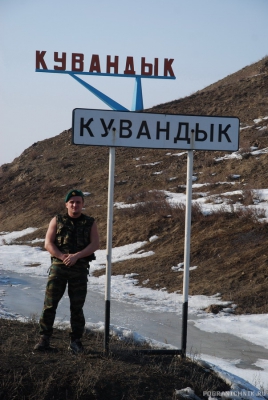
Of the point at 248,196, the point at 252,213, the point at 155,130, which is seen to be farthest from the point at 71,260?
the point at 248,196

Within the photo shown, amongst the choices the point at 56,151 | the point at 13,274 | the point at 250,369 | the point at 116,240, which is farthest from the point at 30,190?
the point at 250,369

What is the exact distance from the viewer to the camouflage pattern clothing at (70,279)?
6.16 metres

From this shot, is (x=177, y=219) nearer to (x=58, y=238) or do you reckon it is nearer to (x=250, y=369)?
(x=250, y=369)

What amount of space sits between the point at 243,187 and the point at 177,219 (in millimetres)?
3668

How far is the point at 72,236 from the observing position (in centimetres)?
625

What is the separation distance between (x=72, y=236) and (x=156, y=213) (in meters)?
14.8

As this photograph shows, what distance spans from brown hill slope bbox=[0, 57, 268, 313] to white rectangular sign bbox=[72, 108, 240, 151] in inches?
236

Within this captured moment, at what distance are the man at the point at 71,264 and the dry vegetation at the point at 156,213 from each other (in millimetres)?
316

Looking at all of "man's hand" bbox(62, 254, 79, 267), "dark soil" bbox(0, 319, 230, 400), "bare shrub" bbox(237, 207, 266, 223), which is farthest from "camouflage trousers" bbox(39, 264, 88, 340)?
"bare shrub" bbox(237, 207, 266, 223)

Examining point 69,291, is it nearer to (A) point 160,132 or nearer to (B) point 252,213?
(A) point 160,132

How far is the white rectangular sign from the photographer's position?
6.62 meters

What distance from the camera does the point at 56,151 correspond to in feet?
147

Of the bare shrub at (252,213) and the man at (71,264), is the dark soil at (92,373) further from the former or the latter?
the bare shrub at (252,213)

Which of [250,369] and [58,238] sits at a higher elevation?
[58,238]
